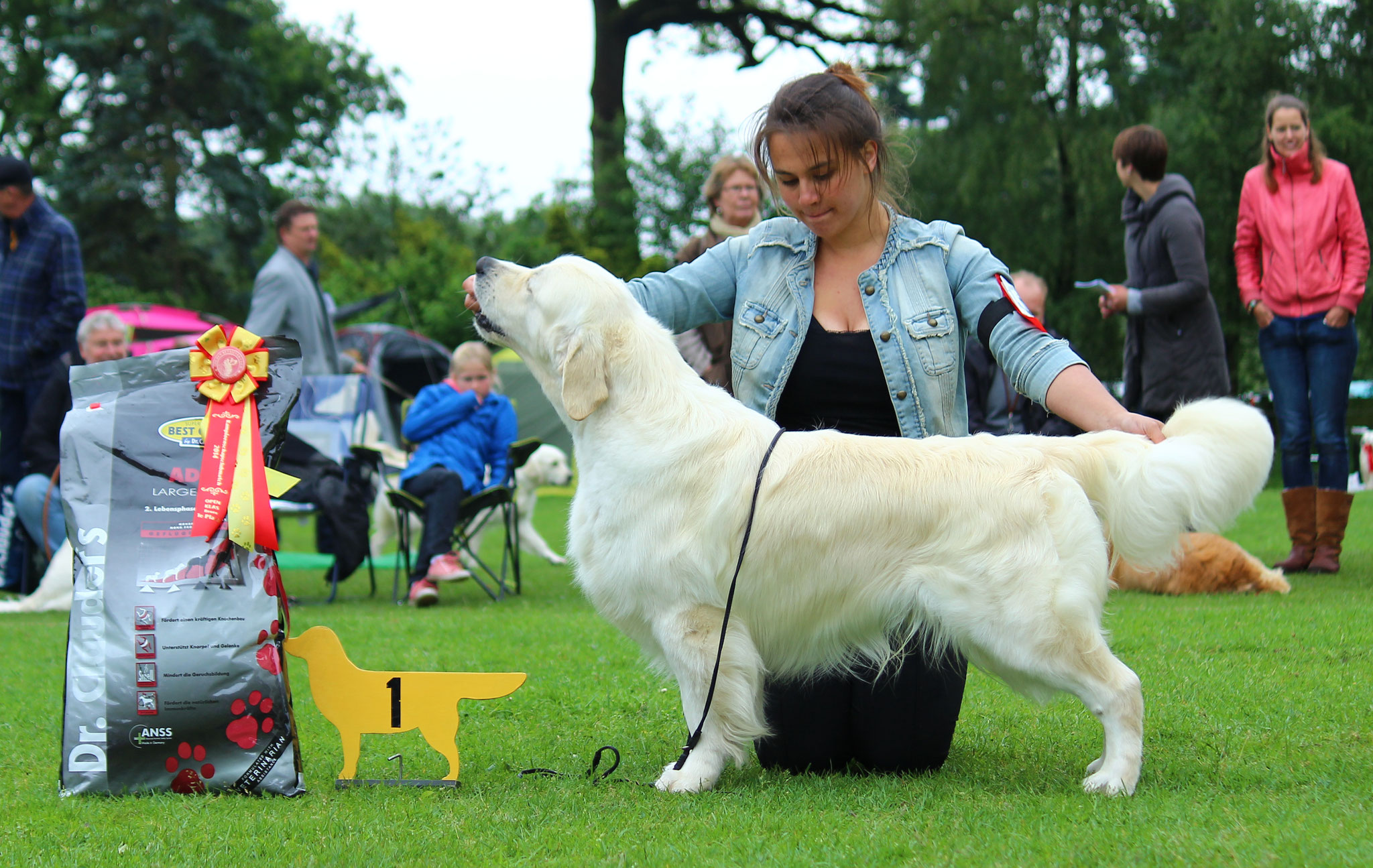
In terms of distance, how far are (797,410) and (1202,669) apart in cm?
170

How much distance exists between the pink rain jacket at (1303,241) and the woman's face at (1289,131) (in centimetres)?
4

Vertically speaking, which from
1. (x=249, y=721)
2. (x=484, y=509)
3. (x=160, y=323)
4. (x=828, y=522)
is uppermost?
(x=160, y=323)

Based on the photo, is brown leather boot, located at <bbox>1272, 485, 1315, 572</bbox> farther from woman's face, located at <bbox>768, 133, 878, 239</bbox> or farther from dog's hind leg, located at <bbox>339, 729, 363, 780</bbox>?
dog's hind leg, located at <bbox>339, 729, 363, 780</bbox>

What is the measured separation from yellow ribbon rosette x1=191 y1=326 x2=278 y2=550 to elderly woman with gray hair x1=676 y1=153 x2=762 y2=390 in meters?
2.64

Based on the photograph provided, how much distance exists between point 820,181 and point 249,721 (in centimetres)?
190

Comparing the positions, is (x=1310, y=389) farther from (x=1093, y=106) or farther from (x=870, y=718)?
(x=1093, y=106)

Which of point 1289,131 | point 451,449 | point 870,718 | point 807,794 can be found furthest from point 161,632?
point 1289,131

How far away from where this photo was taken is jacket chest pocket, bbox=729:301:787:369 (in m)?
2.97

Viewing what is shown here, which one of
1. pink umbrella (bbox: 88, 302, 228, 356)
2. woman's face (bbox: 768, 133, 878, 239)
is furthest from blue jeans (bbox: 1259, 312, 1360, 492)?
pink umbrella (bbox: 88, 302, 228, 356)

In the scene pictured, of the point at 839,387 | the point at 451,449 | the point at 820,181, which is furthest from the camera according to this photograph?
the point at 451,449

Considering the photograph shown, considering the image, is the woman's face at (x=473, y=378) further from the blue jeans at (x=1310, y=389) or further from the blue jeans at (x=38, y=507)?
the blue jeans at (x=1310, y=389)

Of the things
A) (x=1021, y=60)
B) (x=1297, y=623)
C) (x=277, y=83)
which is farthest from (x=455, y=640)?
(x=277, y=83)

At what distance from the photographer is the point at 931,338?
286 centimetres

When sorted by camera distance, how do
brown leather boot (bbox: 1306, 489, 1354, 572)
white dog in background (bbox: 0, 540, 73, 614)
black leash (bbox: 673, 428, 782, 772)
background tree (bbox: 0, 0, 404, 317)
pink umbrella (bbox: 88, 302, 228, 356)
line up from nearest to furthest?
black leash (bbox: 673, 428, 782, 772) → brown leather boot (bbox: 1306, 489, 1354, 572) → white dog in background (bbox: 0, 540, 73, 614) → pink umbrella (bbox: 88, 302, 228, 356) → background tree (bbox: 0, 0, 404, 317)
